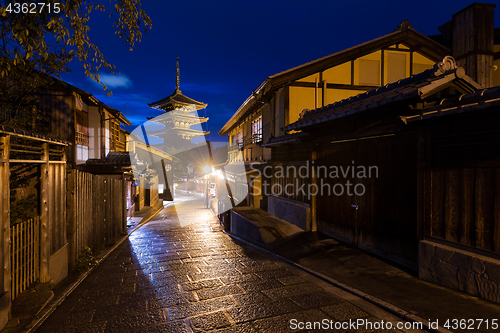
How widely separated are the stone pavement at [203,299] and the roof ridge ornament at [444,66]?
5260 mm

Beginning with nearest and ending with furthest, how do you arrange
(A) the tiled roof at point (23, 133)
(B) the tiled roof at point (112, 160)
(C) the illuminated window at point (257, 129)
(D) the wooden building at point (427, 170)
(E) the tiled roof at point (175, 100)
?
(A) the tiled roof at point (23, 133), (D) the wooden building at point (427, 170), (B) the tiled roof at point (112, 160), (C) the illuminated window at point (257, 129), (E) the tiled roof at point (175, 100)

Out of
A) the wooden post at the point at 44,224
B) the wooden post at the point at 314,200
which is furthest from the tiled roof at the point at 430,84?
the wooden post at the point at 44,224

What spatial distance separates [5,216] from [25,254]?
122 centimetres

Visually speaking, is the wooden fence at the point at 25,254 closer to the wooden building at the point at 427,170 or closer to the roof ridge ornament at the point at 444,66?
the wooden building at the point at 427,170

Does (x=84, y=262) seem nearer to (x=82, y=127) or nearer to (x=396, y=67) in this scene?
(x=82, y=127)

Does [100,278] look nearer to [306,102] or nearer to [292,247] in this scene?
[292,247]

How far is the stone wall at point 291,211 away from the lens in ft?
32.8

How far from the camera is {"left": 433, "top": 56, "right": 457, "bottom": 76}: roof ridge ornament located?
579 cm

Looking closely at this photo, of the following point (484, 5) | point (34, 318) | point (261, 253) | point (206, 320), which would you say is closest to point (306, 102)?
point (484, 5)

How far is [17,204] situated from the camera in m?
5.66

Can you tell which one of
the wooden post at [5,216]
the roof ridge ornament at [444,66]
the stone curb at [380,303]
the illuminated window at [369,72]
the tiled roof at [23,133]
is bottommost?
the stone curb at [380,303]

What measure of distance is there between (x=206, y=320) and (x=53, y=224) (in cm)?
440

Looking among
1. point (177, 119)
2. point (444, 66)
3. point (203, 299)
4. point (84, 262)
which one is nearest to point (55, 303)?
point (84, 262)

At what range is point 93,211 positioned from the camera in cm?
831
